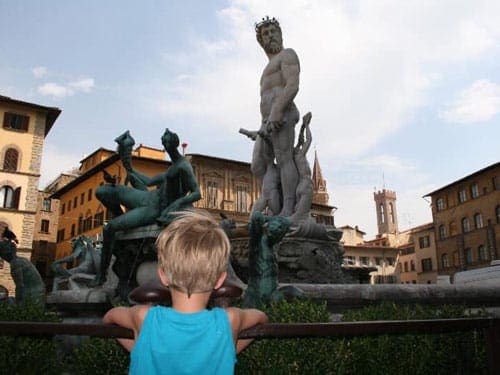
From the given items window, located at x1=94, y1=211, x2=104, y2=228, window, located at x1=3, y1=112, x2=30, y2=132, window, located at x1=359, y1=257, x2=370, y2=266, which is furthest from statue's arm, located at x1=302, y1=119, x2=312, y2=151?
window, located at x1=359, y1=257, x2=370, y2=266

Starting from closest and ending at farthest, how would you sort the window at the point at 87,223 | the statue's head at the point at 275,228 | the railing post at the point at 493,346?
the railing post at the point at 493,346, the statue's head at the point at 275,228, the window at the point at 87,223

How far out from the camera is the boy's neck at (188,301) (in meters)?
1.68

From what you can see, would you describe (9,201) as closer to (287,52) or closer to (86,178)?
(86,178)

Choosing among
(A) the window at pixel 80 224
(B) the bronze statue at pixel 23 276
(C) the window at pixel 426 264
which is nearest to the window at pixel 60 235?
(A) the window at pixel 80 224

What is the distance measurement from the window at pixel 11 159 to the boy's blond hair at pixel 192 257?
40963mm

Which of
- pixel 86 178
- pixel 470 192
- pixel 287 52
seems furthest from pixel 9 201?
pixel 470 192

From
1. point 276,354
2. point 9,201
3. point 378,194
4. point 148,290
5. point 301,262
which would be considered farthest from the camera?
point 378,194

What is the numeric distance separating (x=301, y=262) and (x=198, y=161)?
40.7 m

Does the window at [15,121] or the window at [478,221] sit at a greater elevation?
the window at [15,121]

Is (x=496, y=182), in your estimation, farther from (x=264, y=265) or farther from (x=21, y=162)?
(x=264, y=265)

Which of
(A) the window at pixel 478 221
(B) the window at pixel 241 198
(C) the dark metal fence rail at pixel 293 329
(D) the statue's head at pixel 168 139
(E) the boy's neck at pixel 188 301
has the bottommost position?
(C) the dark metal fence rail at pixel 293 329

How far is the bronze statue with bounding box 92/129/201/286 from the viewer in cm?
464

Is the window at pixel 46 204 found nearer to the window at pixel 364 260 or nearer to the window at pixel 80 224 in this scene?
the window at pixel 80 224

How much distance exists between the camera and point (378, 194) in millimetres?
115500
